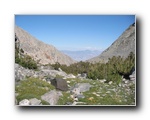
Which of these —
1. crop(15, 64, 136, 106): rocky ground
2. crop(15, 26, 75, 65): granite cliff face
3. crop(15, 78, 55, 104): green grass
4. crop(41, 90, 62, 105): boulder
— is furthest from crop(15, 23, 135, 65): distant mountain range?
crop(41, 90, 62, 105): boulder

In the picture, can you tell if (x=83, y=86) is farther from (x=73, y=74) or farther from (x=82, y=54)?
(x=82, y=54)

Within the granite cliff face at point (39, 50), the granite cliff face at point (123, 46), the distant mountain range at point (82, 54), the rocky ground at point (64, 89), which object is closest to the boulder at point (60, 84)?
the rocky ground at point (64, 89)

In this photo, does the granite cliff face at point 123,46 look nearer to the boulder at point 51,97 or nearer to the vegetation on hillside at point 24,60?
the boulder at point 51,97

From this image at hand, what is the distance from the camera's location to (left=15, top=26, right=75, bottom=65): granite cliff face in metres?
6.84

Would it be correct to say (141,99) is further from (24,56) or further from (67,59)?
(24,56)

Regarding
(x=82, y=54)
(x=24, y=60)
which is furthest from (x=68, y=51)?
(x=24, y=60)

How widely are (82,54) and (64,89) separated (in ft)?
1.61

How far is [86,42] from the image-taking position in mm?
6949

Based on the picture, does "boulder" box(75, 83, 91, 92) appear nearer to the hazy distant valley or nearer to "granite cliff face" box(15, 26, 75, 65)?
the hazy distant valley

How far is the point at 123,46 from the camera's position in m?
6.82

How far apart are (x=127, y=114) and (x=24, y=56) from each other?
1462mm
